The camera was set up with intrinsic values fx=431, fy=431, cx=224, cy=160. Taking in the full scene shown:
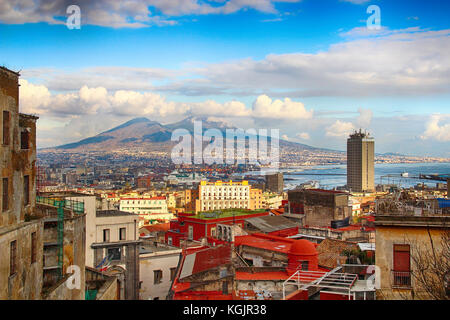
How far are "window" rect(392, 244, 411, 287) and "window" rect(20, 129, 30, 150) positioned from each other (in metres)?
7.21

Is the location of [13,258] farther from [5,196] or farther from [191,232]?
[191,232]

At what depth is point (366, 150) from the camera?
11681 cm

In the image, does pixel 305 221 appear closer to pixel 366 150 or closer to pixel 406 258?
pixel 406 258

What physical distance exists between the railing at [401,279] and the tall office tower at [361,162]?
364ft

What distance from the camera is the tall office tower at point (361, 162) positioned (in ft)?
379

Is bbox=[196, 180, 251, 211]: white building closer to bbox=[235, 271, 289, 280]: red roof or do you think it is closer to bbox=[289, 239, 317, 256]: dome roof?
bbox=[289, 239, 317, 256]: dome roof

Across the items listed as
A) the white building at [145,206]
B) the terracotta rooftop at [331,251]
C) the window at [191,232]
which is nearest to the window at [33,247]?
the terracotta rooftop at [331,251]

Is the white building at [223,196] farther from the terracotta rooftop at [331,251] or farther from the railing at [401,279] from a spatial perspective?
the railing at [401,279]

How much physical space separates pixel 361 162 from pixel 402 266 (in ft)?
371

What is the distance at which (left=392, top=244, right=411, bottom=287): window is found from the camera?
7.30m

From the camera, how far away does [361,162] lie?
11544 cm

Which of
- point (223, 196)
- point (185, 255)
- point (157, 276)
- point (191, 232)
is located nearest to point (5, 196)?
point (185, 255)
